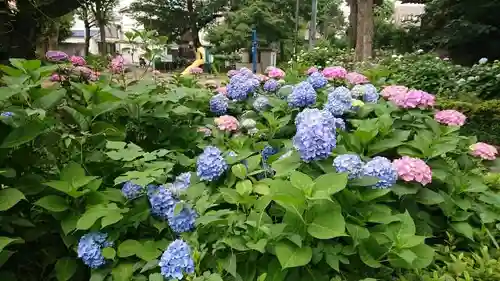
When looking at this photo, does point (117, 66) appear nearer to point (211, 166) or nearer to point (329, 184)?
point (211, 166)

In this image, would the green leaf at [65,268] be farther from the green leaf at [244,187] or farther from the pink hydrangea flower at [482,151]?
the pink hydrangea flower at [482,151]

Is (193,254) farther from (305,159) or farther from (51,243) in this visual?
(51,243)

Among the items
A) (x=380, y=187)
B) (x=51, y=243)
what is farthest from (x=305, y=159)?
(x=51, y=243)

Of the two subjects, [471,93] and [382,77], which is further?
[471,93]

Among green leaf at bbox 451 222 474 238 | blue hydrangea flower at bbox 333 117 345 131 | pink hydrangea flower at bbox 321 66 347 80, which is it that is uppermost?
pink hydrangea flower at bbox 321 66 347 80

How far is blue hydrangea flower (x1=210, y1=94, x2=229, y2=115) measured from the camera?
2.52 metres

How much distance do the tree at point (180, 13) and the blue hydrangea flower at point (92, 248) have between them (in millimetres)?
32863

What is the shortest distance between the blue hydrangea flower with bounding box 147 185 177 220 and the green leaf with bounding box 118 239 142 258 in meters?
0.13

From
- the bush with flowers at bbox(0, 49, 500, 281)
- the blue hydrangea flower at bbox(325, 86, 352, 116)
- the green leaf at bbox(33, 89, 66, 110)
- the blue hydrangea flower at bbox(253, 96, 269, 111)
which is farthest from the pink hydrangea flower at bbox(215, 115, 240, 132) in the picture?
the green leaf at bbox(33, 89, 66, 110)

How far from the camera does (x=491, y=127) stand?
602cm

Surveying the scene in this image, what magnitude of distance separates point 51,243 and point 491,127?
5628 millimetres

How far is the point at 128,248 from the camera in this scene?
1648 mm

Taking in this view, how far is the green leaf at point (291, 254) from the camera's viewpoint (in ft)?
4.52

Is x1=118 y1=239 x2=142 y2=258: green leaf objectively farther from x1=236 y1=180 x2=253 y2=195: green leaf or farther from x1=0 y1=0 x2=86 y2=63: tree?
x1=0 y1=0 x2=86 y2=63: tree
